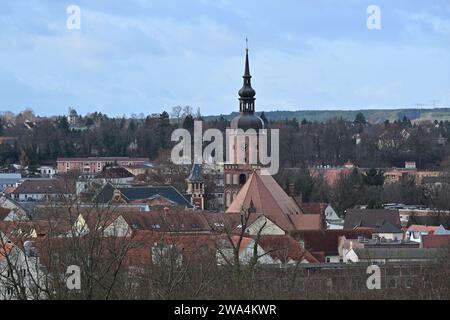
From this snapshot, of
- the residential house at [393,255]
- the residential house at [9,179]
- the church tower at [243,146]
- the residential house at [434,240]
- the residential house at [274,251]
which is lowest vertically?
the residential house at [9,179]

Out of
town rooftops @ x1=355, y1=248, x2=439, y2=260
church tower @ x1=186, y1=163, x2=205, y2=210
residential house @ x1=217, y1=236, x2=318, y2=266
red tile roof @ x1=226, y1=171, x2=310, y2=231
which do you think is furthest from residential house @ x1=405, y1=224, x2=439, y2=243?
church tower @ x1=186, y1=163, x2=205, y2=210

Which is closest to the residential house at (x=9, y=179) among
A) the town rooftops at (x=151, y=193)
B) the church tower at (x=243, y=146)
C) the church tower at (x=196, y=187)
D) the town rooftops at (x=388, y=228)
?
the church tower at (x=196, y=187)

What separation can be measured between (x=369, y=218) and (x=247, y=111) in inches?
429

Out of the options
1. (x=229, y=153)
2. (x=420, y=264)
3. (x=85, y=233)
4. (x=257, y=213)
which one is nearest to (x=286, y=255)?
(x=420, y=264)

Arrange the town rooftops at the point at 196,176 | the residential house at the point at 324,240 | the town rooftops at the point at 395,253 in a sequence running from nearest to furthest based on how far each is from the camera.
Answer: the town rooftops at the point at 395,253 < the residential house at the point at 324,240 < the town rooftops at the point at 196,176

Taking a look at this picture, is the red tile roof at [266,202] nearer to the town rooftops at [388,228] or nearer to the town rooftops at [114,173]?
the town rooftops at [388,228]

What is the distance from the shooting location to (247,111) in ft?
229

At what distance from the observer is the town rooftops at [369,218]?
60531 millimetres

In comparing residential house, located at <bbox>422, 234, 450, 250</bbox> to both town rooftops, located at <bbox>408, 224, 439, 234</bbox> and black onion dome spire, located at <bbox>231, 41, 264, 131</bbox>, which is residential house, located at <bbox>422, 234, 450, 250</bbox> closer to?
town rooftops, located at <bbox>408, 224, 439, 234</bbox>

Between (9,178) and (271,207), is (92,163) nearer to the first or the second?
(9,178)

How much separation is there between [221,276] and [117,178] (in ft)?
219

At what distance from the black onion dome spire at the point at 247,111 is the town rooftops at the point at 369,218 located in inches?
323

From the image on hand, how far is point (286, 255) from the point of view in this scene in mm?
36000
